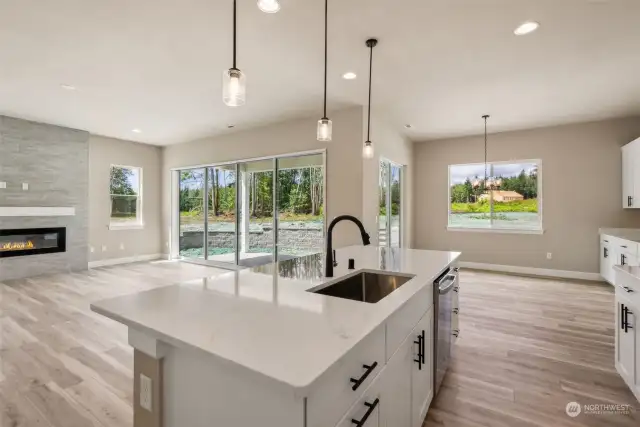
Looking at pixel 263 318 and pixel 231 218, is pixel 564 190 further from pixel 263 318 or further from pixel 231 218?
pixel 263 318

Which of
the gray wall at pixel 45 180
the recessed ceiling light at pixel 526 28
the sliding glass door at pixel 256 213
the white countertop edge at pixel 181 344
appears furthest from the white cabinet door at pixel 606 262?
the gray wall at pixel 45 180

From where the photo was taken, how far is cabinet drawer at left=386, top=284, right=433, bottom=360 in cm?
125

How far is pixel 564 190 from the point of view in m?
5.70

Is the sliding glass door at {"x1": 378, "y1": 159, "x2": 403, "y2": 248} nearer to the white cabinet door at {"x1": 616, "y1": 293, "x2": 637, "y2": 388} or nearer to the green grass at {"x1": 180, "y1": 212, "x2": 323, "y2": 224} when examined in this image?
the green grass at {"x1": 180, "y1": 212, "x2": 323, "y2": 224}

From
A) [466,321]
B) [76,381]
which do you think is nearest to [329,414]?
[76,381]

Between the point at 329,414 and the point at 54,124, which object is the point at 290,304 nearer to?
the point at 329,414

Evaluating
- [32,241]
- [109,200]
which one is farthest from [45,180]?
[109,200]

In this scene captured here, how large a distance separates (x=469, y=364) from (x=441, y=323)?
2.98 ft

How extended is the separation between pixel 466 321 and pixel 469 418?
5.81 feet

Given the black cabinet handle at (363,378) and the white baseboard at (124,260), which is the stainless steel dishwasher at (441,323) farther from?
the white baseboard at (124,260)

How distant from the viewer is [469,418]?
1.91 m

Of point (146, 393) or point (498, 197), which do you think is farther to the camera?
point (498, 197)

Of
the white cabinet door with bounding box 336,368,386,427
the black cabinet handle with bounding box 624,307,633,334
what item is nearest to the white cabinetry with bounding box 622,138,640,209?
the black cabinet handle with bounding box 624,307,633,334

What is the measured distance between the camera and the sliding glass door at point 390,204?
5.79 meters
